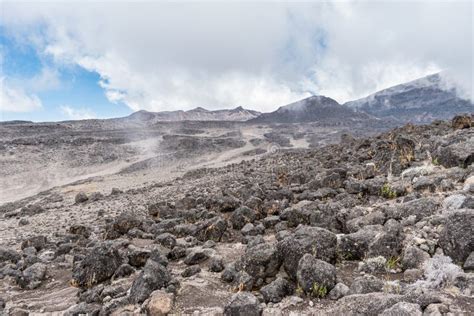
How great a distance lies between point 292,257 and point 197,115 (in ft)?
454

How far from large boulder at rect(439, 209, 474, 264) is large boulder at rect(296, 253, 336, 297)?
1.39 m

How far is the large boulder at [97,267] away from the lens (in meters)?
6.28

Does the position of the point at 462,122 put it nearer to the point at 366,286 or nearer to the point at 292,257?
the point at 292,257

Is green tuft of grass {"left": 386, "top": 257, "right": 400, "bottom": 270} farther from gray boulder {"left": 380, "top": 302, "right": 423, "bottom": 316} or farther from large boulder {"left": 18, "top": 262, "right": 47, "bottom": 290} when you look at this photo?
large boulder {"left": 18, "top": 262, "right": 47, "bottom": 290}

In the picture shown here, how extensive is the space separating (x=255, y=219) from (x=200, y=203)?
3352 mm

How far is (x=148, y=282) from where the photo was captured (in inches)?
205

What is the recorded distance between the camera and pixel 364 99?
16350cm

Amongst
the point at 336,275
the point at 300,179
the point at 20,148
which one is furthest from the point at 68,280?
the point at 20,148

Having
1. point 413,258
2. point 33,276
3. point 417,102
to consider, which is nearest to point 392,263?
point 413,258

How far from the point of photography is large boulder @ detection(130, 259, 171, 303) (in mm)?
5104

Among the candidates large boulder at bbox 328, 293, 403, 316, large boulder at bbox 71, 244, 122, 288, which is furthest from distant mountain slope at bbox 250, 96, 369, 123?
large boulder at bbox 328, 293, 403, 316

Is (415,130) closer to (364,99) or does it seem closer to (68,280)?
(68,280)

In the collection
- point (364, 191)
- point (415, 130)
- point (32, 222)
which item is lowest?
point (32, 222)

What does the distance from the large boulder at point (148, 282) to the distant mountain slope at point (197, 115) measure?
4569 inches
